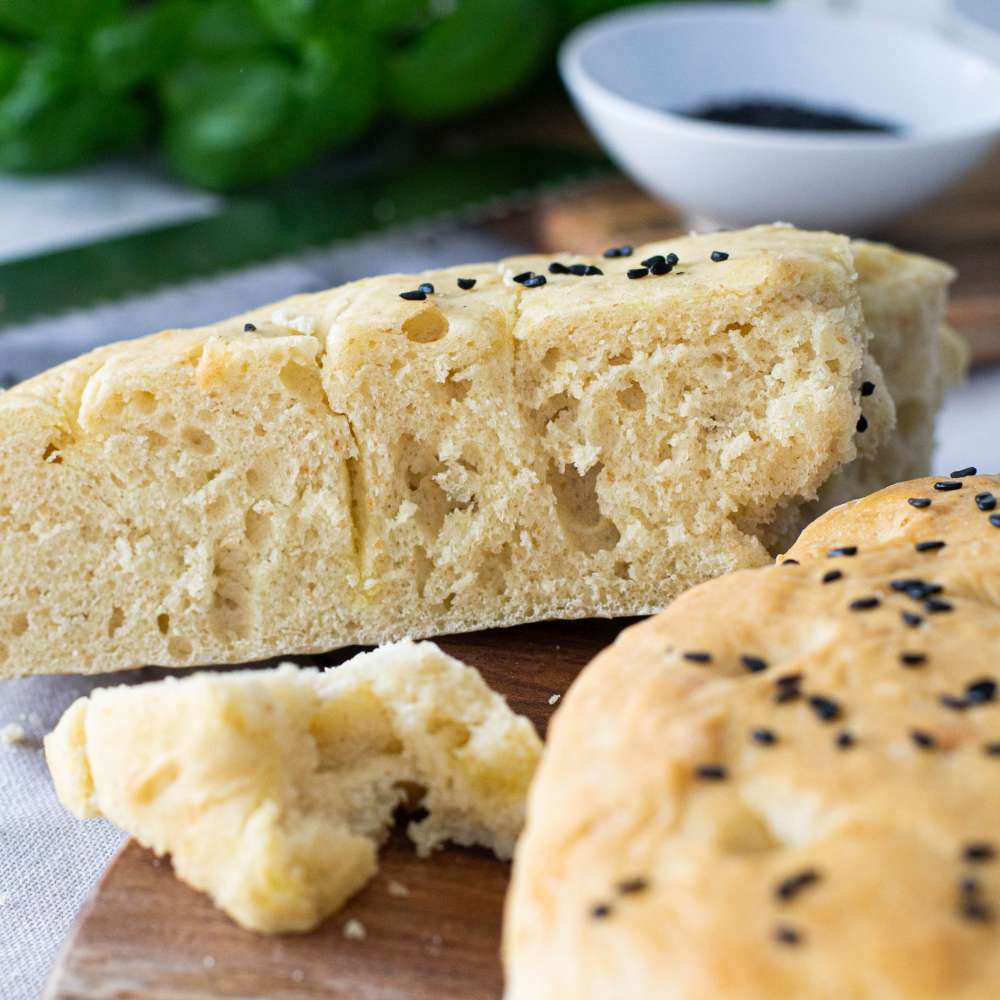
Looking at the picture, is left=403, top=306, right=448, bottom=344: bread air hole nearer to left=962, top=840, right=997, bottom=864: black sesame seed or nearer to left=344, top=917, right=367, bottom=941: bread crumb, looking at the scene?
left=344, top=917, right=367, bottom=941: bread crumb

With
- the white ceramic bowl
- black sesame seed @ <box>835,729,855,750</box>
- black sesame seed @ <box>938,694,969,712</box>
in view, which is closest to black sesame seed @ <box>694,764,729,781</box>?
black sesame seed @ <box>835,729,855,750</box>

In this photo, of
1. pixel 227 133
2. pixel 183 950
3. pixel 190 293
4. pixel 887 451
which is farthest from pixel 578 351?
pixel 227 133

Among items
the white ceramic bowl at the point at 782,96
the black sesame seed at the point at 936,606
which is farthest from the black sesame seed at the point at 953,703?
the white ceramic bowl at the point at 782,96

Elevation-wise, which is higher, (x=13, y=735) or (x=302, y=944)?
(x=302, y=944)

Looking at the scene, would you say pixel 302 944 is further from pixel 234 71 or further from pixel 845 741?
pixel 234 71

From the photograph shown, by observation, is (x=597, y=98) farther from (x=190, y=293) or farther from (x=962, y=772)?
(x=962, y=772)

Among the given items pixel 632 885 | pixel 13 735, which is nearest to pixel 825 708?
pixel 632 885

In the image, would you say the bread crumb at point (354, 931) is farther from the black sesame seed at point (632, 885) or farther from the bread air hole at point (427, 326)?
the bread air hole at point (427, 326)
